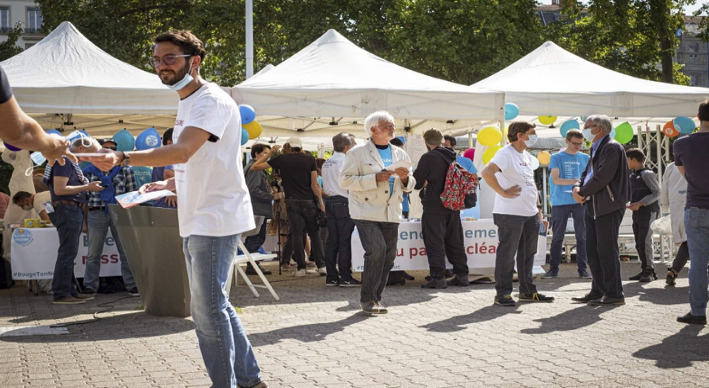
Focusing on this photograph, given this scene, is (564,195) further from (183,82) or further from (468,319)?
(183,82)

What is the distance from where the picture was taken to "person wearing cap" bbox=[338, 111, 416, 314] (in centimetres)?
860

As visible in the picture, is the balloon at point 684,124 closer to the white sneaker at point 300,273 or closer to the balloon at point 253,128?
the white sneaker at point 300,273

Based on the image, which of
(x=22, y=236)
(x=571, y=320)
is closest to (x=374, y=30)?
(x=22, y=236)

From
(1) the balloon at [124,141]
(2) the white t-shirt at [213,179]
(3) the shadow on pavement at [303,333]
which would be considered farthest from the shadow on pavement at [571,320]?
(1) the balloon at [124,141]

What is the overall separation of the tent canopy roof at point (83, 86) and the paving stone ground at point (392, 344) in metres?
2.58

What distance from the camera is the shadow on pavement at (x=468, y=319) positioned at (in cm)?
798

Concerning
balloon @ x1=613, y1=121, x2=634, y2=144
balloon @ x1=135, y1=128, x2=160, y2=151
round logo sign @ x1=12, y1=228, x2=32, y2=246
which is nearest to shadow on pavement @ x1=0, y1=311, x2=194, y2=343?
round logo sign @ x1=12, y1=228, x2=32, y2=246

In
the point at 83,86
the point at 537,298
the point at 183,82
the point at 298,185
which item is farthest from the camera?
the point at 298,185

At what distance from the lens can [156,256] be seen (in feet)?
27.8

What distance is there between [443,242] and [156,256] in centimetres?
414

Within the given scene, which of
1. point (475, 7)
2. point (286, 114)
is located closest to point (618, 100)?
point (286, 114)

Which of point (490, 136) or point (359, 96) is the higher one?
point (359, 96)

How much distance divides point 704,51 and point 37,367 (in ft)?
478

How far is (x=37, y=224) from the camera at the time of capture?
11.5 meters
